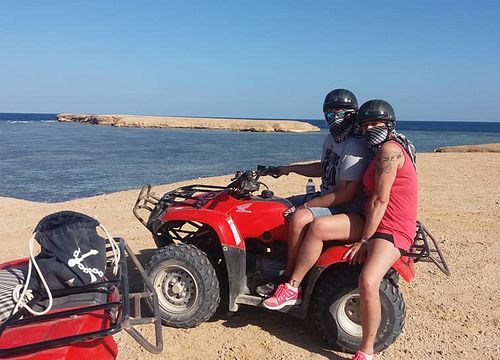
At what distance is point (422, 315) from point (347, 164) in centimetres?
186

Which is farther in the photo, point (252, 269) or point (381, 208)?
point (252, 269)

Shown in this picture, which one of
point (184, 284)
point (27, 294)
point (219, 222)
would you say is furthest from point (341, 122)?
point (27, 294)

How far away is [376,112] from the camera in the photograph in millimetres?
Answer: 3805

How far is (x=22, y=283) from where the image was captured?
2998mm

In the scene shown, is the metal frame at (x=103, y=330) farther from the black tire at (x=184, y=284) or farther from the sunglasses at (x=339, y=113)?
the sunglasses at (x=339, y=113)

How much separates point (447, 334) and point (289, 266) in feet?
5.22

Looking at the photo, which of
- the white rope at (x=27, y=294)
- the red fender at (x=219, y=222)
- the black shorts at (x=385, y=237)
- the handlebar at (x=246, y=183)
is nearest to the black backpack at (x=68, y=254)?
the white rope at (x=27, y=294)

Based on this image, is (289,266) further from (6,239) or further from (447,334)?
(6,239)

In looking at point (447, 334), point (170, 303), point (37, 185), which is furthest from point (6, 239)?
point (37, 185)

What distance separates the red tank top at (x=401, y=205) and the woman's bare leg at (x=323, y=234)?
221 mm

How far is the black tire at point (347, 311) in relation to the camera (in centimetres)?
392

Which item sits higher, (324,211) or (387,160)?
(387,160)

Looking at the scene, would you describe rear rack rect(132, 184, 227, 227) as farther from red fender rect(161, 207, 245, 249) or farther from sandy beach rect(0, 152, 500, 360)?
sandy beach rect(0, 152, 500, 360)

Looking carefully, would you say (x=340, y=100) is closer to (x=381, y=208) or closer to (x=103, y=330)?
(x=381, y=208)
